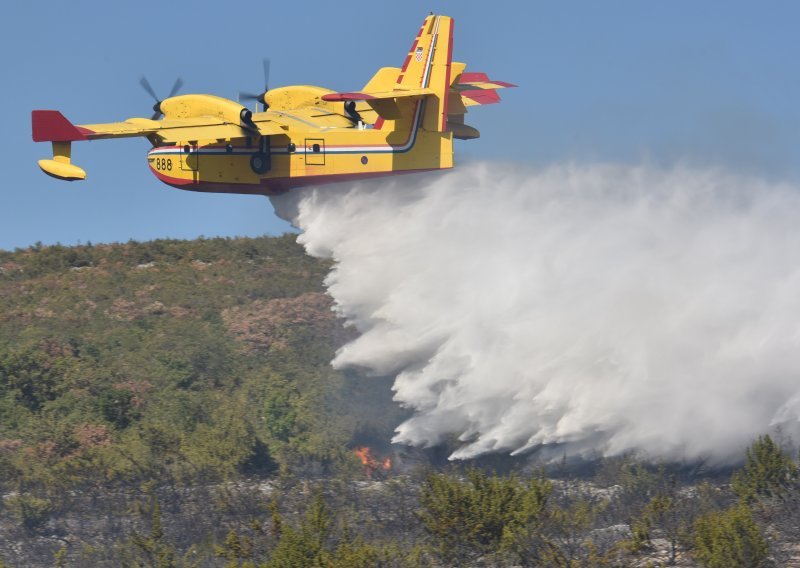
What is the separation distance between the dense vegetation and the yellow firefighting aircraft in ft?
22.3

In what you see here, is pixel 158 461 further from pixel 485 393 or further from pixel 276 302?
pixel 276 302

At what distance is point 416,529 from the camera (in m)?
24.0

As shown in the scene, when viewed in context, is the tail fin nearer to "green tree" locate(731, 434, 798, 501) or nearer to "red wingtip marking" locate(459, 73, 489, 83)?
"red wingtip marking" locate(459, 73, 489, 83)

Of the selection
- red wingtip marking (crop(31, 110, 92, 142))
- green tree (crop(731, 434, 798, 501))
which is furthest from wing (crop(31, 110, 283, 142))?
green tree (crop(731, 434, 798, 501))

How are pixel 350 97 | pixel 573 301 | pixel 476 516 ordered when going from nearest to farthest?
pixel 476 516 → pixel 573 301 → pixel 350 97

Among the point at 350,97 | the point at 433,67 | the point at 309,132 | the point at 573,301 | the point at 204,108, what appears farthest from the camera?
the point at 204,108

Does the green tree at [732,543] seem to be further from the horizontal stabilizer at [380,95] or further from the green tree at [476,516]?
the horizontal stabilizer at [380,95]

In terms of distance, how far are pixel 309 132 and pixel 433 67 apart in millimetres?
3548

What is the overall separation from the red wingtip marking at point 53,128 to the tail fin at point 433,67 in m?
8.18

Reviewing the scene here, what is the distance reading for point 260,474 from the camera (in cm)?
3064

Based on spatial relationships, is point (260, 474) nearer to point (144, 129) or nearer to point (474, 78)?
point (144, 129)

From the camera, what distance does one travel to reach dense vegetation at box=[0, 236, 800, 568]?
21.8m

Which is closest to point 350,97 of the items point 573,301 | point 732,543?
point 573,301

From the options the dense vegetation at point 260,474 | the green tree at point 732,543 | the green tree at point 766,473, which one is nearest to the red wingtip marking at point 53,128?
the dense vegetation at point 260,474
